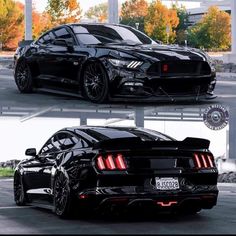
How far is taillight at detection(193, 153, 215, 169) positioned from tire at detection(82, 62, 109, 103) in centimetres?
158

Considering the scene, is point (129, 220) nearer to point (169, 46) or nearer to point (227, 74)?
point (169, 46)

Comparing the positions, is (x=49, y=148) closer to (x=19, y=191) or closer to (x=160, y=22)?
(x=19, y=191)

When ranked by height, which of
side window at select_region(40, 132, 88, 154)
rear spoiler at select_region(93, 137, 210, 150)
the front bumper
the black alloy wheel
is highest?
the front bumper

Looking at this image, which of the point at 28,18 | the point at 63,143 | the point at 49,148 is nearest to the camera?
the point at 63,143

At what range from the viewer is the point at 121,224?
9047 mm

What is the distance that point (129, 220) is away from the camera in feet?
30.9

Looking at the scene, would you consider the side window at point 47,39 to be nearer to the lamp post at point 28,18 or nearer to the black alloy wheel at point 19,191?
the lamp post at point 28,18

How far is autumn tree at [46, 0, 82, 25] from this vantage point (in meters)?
14.1

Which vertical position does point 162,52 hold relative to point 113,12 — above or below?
below

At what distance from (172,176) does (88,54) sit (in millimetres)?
A: 2432

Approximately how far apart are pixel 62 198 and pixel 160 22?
29.8 ft

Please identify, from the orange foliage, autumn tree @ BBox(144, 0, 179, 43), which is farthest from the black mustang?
the orange foliage

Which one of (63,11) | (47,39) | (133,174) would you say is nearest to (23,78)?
(47,39)

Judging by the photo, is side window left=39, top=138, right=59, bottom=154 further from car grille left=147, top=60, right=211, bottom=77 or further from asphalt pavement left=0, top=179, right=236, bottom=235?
car grille left=147, top=60, right=211, bottom=77
